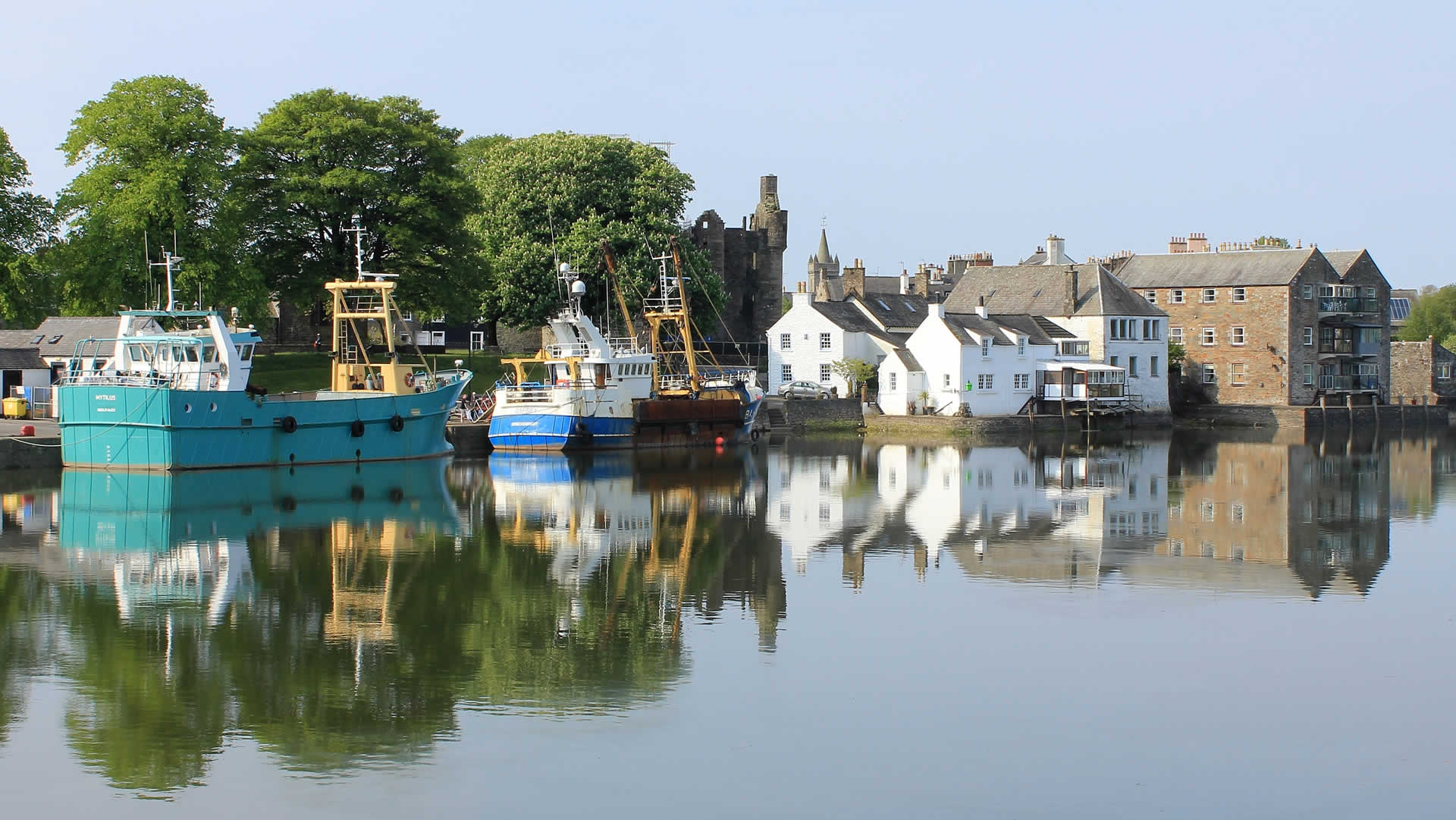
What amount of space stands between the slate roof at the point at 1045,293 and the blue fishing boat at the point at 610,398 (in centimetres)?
1713

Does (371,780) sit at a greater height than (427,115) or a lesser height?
lesser

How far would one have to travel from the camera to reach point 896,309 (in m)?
62.8

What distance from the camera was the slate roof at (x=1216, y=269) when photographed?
61.6 meters

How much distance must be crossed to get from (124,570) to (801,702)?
431 inches

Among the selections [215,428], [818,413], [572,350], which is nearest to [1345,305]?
[818,413]

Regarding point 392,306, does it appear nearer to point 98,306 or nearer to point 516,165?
point 98,306

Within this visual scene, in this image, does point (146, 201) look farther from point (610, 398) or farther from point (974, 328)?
point (974, 328)

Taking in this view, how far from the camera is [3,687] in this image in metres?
13.5

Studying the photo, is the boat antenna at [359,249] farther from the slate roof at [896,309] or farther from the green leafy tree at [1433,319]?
the green leafy tree at [1433,319]

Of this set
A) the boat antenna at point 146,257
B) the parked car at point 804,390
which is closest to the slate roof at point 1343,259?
the parked car at point 804,390

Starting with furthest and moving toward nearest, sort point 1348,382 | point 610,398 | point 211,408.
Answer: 1. point 1348,382
2. point 610,398
3. point 211,408

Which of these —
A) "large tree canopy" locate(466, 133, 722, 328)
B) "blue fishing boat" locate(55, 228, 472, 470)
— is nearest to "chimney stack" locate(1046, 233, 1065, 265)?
"large tree canopy" locate(466, 133, 722, 328)

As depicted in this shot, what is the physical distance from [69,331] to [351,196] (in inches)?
360

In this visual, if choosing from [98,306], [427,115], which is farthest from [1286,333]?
[98,306]
